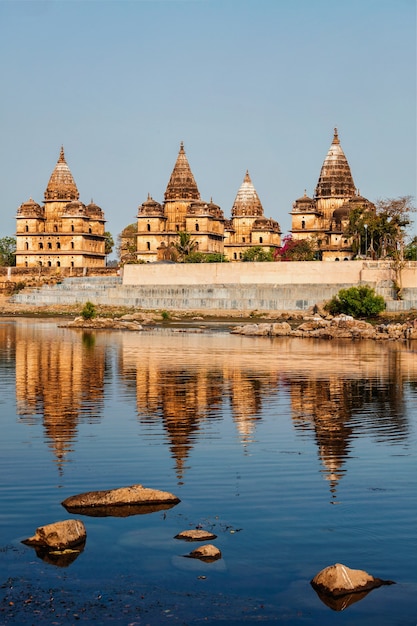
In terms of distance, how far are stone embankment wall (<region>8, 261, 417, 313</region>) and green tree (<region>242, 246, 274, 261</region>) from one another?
18.7m

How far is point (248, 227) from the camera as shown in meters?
111

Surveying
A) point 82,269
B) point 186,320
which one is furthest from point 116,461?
point 82,269

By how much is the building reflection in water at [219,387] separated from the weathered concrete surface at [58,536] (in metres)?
3.84

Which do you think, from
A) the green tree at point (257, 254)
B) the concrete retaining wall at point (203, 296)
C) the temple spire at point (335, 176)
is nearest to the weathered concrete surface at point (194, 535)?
the concrete retaining wall at point (203, 296)

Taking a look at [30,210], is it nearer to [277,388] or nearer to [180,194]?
[180,194]

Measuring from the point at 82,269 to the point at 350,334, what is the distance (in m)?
52.6

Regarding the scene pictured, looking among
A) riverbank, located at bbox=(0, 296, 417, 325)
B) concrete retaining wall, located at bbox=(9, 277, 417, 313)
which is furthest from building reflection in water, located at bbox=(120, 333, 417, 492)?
concrete retaining wall, located at bbox=(9, 277, 417, 313)

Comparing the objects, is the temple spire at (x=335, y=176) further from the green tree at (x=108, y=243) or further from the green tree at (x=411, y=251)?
the green tree at (x=108, y=243)

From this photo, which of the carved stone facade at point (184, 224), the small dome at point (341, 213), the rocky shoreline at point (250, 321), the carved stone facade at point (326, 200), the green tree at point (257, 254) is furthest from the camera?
the carved stone facade at point (184, 224)

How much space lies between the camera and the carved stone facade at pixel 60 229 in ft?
346

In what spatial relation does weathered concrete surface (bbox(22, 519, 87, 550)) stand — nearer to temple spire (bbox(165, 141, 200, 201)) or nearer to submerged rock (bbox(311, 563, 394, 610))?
submerged rock (bbox(311, 563, 394, 610))

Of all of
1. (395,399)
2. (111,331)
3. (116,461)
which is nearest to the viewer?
(116,461)

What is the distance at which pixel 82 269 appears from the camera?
10138cm

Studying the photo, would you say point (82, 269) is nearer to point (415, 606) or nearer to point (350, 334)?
point (350, 334)
